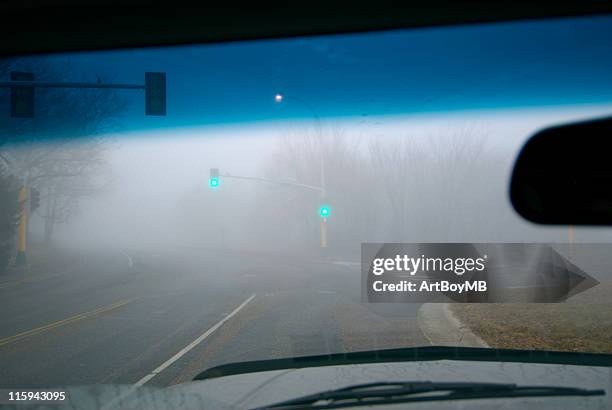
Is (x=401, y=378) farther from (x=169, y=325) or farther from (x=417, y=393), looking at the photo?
(x=169, y=325)

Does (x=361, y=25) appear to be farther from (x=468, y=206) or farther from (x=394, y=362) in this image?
(x=468, y=206)

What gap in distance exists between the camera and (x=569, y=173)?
362 centimetres

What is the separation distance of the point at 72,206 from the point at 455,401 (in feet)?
65.2

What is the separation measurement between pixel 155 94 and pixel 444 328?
5548 mm

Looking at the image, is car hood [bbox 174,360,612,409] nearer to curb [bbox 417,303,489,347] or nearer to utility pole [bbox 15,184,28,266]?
curb [bbox 417,303,489,347]

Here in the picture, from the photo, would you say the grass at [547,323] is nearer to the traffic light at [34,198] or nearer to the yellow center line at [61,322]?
the yellow center line at [61,322]

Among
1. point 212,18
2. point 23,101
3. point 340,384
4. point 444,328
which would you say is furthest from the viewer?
point 23,101

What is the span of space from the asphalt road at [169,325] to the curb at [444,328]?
229mm

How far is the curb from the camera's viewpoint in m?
7.80

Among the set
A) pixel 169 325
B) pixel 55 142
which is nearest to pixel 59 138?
pixel 55 142

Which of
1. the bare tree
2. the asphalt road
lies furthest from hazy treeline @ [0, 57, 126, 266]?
the asphalt road

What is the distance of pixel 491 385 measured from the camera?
3879 millimetres

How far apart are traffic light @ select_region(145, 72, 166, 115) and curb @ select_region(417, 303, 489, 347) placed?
16.7ft

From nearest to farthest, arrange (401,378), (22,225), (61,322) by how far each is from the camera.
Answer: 1. (401,378)
2. (61,322)
3. (22,225)
